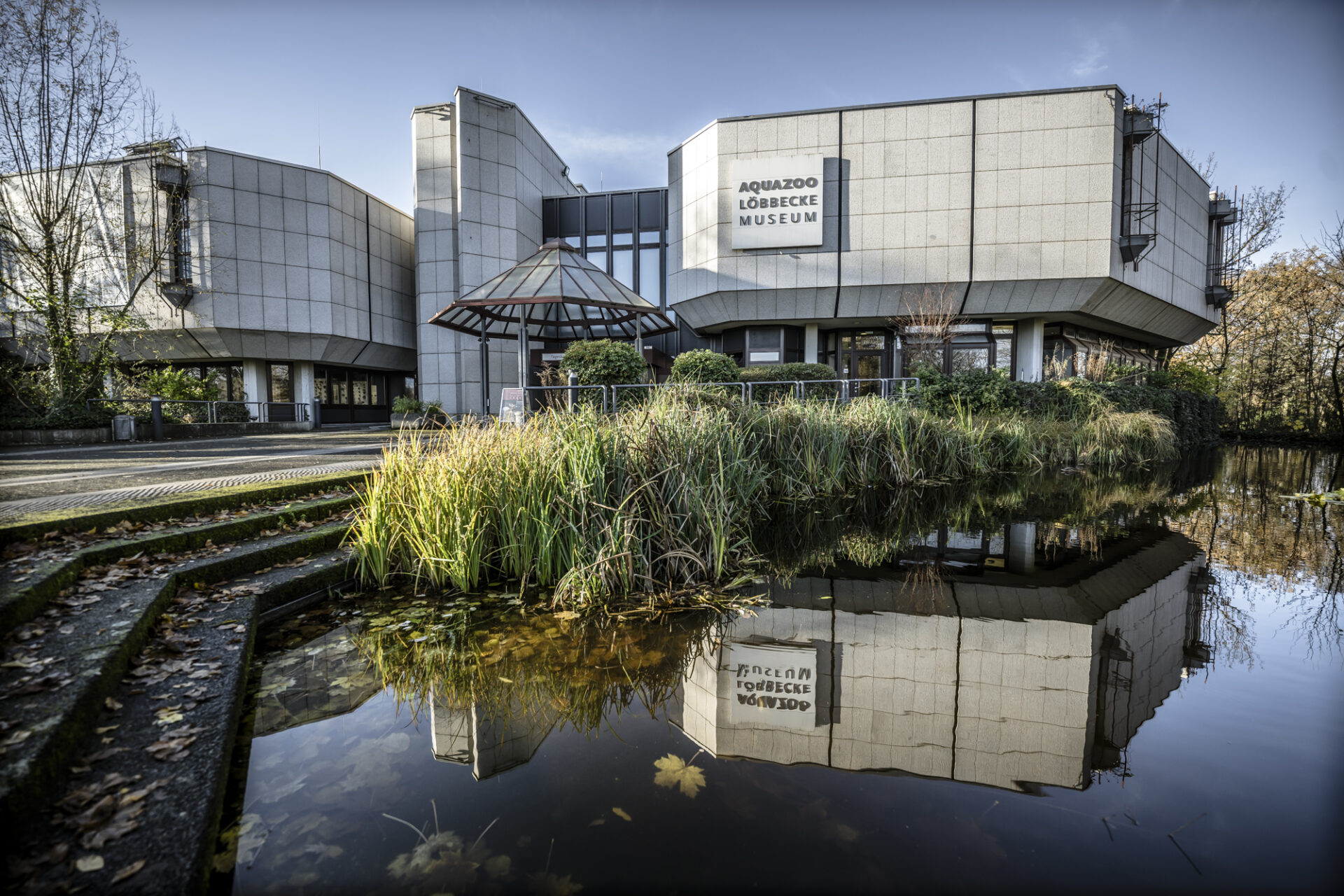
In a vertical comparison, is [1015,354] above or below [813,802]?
above

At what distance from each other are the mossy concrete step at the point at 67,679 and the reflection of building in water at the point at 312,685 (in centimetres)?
56

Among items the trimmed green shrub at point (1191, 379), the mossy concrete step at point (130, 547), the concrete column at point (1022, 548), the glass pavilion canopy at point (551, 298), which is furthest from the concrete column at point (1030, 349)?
the mossy concrete step at point (130, 547)

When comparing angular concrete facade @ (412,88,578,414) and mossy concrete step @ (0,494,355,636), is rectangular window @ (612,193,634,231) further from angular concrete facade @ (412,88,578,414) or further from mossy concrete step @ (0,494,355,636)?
mossy concrete step @ (0,494,355,636)

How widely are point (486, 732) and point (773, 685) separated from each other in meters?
1.36

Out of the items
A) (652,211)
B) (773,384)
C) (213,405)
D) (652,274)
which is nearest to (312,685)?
(773,384)

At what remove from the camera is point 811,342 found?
2220 cm

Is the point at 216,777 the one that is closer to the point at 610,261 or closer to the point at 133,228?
the point at 610,261

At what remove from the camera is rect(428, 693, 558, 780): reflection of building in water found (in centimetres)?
234

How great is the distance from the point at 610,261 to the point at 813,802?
80.9 ft

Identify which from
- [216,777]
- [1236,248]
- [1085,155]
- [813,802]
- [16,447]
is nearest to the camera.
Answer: [216,777]

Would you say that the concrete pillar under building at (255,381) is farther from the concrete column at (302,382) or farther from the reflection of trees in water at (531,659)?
the reflection of trees in water at (531,659)

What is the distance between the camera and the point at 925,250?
1980cm

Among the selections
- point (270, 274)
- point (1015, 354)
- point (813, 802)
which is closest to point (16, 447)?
point (270, 274)

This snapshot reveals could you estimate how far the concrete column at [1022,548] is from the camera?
5.01 metres
